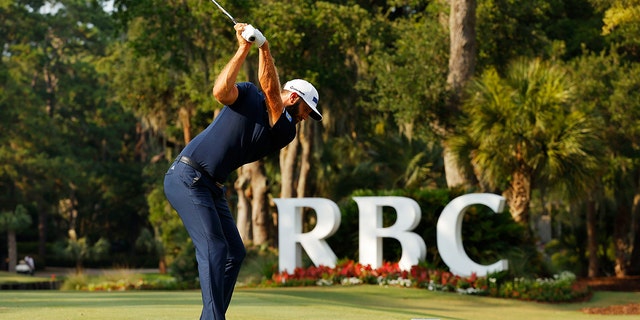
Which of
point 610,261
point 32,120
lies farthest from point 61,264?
point 610,261

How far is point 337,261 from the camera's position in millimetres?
22953

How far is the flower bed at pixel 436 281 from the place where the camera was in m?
21.2

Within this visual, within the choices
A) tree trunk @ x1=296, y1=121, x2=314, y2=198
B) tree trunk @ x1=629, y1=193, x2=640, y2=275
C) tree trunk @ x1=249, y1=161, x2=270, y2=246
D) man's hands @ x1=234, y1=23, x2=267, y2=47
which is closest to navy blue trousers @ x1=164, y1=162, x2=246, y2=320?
man's hands @ x1=234, y1=23, x2=267, y2=47

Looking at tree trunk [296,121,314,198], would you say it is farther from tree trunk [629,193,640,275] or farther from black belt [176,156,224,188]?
black belt [176,156,224,188]

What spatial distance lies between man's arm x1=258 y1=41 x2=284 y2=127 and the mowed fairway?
361 cm

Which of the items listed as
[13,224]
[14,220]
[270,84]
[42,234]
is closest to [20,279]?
[13,224]

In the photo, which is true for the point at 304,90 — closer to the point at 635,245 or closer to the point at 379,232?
the point at 379,232

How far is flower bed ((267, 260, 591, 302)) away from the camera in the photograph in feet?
69.6

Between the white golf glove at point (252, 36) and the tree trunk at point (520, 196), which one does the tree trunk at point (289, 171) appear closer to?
the tree trunk at point (520, 196)

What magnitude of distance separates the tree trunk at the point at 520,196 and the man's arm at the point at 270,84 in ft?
56.1

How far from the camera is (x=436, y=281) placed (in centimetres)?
2130

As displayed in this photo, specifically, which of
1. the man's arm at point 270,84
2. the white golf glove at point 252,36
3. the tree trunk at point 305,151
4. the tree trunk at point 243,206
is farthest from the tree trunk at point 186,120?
the white golf glove at point 252,36

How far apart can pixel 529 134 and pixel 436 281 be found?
3996 millimetres

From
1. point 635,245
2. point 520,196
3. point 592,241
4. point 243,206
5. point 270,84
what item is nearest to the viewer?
point 270,84
